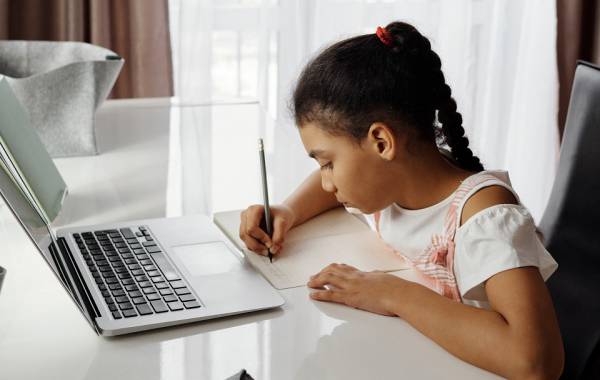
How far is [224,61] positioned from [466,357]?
2.01m

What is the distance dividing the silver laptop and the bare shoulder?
271 millimetres

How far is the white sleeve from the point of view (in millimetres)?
911

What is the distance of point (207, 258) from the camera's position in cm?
109

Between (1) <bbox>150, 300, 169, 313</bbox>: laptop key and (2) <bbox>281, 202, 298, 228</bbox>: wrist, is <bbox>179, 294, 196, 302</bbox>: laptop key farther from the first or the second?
(2) <bbox>281, 202, 298, 228</bbox>: wrist

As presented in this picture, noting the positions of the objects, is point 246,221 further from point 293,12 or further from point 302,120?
point 293,12

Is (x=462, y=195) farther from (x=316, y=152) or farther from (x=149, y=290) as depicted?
(x=149, y=290)

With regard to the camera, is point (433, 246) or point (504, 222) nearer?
point (504, 222)

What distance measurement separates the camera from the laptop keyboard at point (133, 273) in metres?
0.92

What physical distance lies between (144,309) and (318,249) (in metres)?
0.31

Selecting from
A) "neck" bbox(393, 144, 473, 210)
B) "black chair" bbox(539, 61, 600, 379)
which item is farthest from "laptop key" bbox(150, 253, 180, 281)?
"black chair" bbox(539, 61, 600, 379)

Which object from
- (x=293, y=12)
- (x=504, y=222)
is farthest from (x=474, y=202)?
(x=293, y=12)

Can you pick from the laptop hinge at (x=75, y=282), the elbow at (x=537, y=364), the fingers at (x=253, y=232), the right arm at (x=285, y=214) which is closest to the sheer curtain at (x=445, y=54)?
the right arm at (x=285, y=214)

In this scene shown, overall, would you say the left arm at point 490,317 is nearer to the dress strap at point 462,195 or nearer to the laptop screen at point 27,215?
the dress strap at point 462,195

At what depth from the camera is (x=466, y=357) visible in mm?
832
